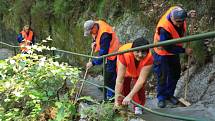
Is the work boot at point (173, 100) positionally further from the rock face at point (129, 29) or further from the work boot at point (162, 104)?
the rock face at point (129, 29)

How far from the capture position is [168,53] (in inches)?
280


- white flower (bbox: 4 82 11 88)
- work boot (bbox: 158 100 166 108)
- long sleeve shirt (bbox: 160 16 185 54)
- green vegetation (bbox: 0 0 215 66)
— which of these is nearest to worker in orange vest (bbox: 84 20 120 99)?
work boot (bbox: 158 100 166 108)

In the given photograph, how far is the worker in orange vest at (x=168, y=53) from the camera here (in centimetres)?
682

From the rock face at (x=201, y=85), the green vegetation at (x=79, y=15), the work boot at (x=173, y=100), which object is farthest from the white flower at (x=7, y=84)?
the green vegetation at (x=79, y=15)

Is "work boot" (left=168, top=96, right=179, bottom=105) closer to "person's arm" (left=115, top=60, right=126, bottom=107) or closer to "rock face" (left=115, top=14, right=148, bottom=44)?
"person's arm" (left=115, top=60, right=126, bottom=107)

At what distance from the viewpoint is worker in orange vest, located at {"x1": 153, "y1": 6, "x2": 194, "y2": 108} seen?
6824 mm

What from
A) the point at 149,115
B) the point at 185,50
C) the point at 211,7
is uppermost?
the point at 211,7

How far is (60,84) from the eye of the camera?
7.00 m

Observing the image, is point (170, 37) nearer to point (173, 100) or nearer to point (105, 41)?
point (173, 100)

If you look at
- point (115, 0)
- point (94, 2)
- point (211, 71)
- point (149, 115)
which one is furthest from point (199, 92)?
point (94, 2)

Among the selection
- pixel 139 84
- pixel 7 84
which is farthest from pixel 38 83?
pixel 139 84

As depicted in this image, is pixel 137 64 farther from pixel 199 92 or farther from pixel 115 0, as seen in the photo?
pixel 115 0

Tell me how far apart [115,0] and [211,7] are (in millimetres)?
3770

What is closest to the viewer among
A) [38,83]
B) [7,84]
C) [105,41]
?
[7,84]
